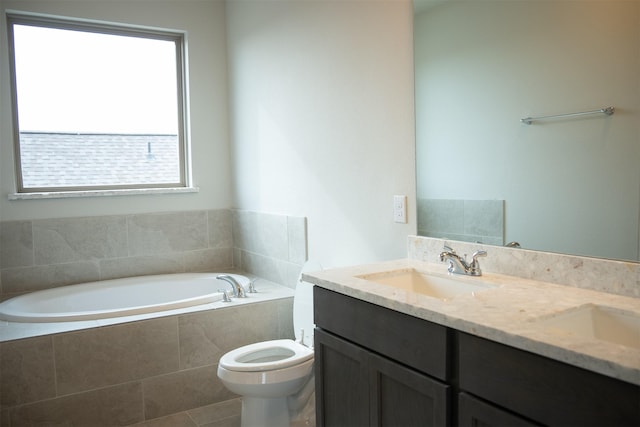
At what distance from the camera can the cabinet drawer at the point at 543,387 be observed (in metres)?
1.02

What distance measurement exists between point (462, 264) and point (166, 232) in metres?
2.49

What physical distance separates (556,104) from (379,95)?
930 mm

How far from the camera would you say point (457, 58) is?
2.09m

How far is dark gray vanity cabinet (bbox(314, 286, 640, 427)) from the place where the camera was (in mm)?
1075

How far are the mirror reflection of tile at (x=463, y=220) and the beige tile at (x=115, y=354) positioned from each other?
145 centimetres

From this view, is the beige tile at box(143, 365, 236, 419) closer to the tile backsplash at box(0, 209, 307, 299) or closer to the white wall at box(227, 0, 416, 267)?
the tile backsplash at box(0, 209, 307, 299)

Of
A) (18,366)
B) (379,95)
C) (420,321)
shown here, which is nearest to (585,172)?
(420,321)

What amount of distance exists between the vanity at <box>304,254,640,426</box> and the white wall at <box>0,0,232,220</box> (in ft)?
7.22

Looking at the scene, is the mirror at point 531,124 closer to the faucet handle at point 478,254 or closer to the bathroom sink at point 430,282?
the faucet handle at point 478,254

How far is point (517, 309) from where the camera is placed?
1.41 m

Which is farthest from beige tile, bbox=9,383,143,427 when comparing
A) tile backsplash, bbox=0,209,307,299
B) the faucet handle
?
the faucet handle

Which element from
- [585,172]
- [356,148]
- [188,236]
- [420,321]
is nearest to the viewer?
[420,321]

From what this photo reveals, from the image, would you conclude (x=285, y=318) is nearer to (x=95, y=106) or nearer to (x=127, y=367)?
(x=127, y=367)

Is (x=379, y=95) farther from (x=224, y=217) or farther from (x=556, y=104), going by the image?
(x=224, y=217)
